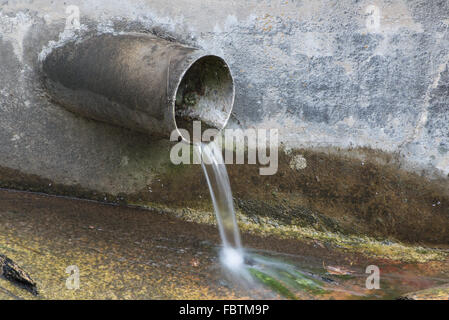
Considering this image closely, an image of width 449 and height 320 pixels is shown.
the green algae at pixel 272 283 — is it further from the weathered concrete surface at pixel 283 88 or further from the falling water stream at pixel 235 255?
the weathered concrete surface at pixel 283 88

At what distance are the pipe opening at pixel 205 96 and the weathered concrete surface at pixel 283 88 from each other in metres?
0.36

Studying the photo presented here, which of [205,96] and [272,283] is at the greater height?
[205,96]

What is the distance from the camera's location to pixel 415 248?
370cm

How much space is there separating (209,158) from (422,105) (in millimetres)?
1636

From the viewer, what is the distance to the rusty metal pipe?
319 cm

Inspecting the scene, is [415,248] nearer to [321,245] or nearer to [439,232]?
[439,232]

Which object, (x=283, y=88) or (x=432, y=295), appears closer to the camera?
(x=432, y=295)

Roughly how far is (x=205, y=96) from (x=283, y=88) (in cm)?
63

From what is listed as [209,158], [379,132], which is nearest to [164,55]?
[209,158]

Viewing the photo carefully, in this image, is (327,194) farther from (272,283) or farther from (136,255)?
(136,255)

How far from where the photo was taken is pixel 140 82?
3303mm

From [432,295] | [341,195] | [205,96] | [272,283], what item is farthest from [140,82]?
[432,295]

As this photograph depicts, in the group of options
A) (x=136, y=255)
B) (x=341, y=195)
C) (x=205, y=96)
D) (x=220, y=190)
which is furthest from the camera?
(x=220, y=190)

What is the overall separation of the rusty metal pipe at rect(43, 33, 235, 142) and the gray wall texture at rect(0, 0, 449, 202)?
256 mm
